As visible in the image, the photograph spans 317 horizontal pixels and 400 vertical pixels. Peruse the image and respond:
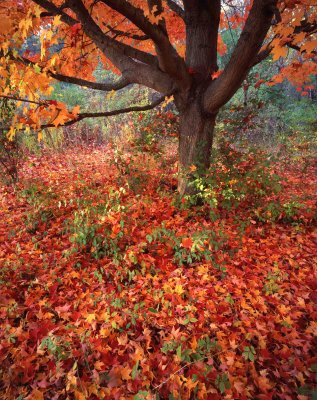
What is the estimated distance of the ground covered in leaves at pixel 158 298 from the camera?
2.13 m

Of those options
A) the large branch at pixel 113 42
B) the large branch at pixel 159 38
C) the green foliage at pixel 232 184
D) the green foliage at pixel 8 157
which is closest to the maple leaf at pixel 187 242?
the green foliage at pixel 232 184

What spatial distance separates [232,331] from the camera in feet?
8.49

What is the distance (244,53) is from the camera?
312 centimetres

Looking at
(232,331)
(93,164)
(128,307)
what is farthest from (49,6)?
(93,164)

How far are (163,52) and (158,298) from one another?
9.44 ft

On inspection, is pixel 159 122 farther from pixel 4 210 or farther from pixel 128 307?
pixel 128 307

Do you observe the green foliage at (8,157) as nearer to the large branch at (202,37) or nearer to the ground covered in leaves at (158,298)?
the ground covered in leaves at (158,298)

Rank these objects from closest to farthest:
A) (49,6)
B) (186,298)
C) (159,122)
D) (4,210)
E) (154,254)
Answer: (49,6)
(186,298)
(154,254)
(4,210)
(159,122)

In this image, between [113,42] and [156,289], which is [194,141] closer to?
[113,42]

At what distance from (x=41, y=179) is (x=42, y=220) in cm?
191

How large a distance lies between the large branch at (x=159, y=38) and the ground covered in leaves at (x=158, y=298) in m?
1.71

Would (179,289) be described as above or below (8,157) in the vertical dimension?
below

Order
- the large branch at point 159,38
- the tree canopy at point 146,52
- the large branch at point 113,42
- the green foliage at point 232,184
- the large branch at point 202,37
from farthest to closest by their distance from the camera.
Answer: the green foliage at point 232,184 → the large branch at point 202,37 → the large branch at point 113,42 → the tree canopy at point 146,52 → the large branch at point 159,38

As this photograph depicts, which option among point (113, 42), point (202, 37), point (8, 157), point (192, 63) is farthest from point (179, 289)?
point (8, 157)
